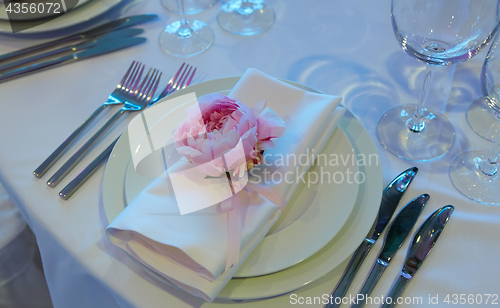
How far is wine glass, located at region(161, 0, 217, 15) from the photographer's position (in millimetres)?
1019

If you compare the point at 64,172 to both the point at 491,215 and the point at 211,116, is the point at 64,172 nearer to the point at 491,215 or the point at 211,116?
the point at 211,116

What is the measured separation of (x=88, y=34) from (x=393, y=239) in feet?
2.66

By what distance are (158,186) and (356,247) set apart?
298mm

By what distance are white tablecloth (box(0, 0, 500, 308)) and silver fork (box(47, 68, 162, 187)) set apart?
2 cm

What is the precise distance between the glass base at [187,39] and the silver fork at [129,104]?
0.08m

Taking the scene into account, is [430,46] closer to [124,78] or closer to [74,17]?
[124,78]

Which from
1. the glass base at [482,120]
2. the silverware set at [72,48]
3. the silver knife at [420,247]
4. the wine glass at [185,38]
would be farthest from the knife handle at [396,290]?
the silverware set at [72,48]

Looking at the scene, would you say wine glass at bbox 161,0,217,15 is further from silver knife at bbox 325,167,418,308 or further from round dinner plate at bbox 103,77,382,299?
silver knife at bbox 325,167,418,308

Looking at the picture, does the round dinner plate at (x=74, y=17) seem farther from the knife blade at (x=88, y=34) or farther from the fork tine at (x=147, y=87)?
the fork tine at (x=147, y=87)

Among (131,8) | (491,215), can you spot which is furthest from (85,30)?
(491,215)

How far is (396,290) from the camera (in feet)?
1.91

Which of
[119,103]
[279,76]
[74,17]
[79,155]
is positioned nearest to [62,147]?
[79,155]

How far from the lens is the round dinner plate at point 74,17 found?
91cm

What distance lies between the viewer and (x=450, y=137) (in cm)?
77
